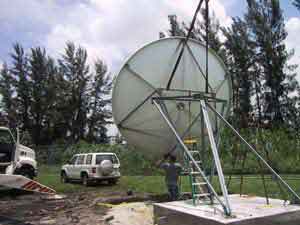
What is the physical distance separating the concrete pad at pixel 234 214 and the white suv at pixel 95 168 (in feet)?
35.3

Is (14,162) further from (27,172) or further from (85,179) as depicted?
(85,179)

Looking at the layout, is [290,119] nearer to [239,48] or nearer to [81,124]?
[239,48]

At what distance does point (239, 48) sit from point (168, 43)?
32.6 metres

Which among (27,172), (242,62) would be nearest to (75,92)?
(242,62)

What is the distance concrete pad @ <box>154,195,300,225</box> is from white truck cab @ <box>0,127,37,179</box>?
606 centimetres

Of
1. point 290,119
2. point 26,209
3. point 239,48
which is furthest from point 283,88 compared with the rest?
point 26,209

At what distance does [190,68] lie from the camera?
36.6 feet

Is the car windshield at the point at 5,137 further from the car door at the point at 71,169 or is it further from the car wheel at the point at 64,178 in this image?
the car wheel at the point at 64,178

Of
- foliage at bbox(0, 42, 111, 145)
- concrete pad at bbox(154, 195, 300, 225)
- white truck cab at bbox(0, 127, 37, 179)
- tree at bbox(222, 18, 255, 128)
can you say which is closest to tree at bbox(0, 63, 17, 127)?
foliage at bbox(0, 42, 111, 145)

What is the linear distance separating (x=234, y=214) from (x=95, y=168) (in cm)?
1282

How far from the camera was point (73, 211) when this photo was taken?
10.9m

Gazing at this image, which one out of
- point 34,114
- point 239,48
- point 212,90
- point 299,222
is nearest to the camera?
point 299,222

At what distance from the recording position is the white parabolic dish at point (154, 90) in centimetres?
1066

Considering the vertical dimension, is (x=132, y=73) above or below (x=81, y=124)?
below
